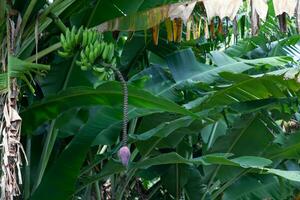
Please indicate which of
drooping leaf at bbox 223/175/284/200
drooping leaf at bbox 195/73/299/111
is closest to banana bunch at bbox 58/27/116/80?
drooping leaf at bbox 195/73/299/111

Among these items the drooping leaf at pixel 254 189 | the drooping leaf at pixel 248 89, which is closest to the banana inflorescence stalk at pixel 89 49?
the drooping leaf at pixel 248 89

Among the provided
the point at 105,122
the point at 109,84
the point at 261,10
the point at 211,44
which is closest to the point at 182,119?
the point at 105,122

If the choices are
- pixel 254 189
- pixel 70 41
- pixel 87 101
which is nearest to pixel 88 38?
pixel 70 41

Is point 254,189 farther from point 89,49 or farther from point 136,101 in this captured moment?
point 89,49

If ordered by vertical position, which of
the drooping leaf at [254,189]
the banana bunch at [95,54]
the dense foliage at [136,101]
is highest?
the banana bunch at [95,54]

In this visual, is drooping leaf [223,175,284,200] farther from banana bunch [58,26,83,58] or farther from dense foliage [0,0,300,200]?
banana bunch [58,26,83,58]

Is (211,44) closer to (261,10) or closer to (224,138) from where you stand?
(224,138)

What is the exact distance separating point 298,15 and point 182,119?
26.0 inches

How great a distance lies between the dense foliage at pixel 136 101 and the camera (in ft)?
6.03

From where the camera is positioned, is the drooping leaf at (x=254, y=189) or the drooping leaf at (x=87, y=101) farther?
the drooping leaf at (x=254, y=189)

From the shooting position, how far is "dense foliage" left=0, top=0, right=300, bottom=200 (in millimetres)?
1838

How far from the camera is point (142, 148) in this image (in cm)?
244

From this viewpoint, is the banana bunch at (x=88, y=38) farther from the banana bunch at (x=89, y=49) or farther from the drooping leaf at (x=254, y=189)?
the drooping leaf at (x=254, y=189)

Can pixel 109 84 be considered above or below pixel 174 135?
above
